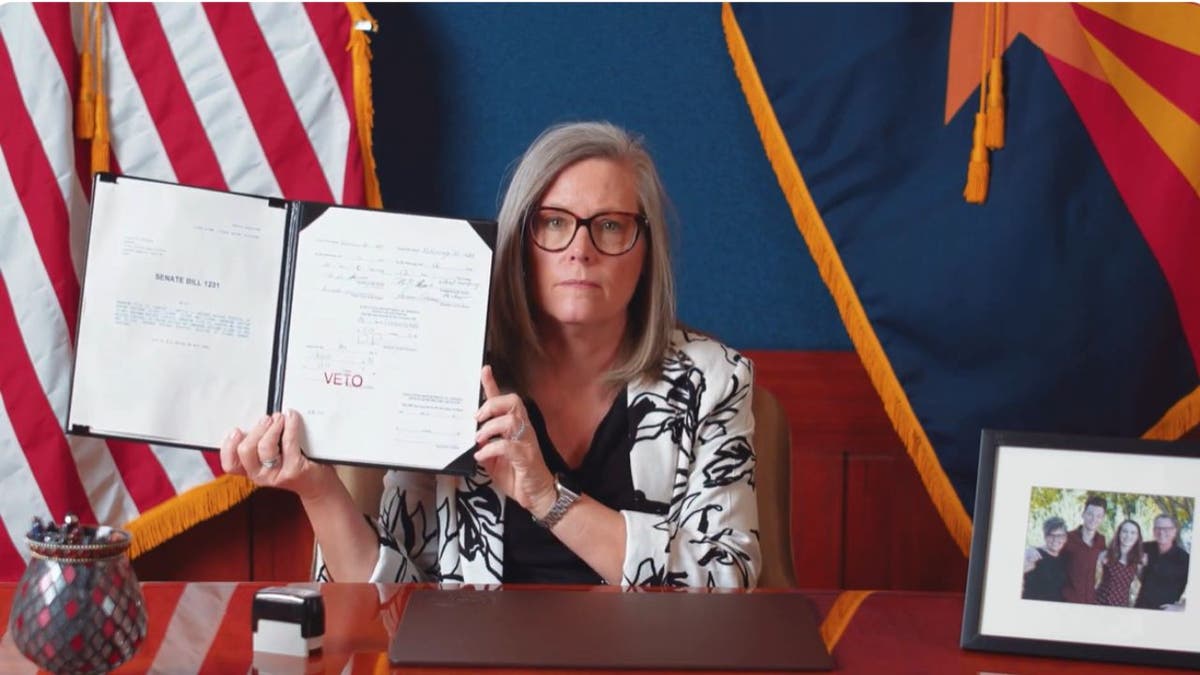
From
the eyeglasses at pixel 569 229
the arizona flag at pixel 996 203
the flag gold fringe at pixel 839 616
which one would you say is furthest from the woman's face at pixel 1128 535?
the arizona flag at pixel 996 203

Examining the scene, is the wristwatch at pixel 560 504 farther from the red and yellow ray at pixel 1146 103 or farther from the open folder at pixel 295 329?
the red and yellow ray at pixel 1146 103

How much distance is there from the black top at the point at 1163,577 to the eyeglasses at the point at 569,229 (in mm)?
823

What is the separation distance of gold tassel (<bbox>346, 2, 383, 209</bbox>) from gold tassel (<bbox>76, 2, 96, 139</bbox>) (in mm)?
467

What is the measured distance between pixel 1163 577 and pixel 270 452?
1.00 meters

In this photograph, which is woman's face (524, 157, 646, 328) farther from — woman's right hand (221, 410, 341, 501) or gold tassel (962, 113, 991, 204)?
gold tassel (962, 113, 991, 204)

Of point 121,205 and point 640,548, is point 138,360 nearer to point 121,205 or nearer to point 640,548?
point 121,205

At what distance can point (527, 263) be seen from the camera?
168 centimetres

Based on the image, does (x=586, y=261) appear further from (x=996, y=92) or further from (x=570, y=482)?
(x=996, y=92)

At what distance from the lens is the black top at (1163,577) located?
3.72ft

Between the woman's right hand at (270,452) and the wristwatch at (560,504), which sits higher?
the woman's right hand at (270,452)

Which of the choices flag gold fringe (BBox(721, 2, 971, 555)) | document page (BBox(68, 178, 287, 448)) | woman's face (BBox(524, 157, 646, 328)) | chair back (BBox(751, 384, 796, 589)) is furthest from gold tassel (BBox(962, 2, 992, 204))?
document page (BBox(68, 178, 287, 448))

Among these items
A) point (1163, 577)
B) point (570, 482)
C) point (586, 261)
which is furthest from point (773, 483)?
point (1163, 577)

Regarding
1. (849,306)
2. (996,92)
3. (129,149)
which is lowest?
(849,306)

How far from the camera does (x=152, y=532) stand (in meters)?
2.22
